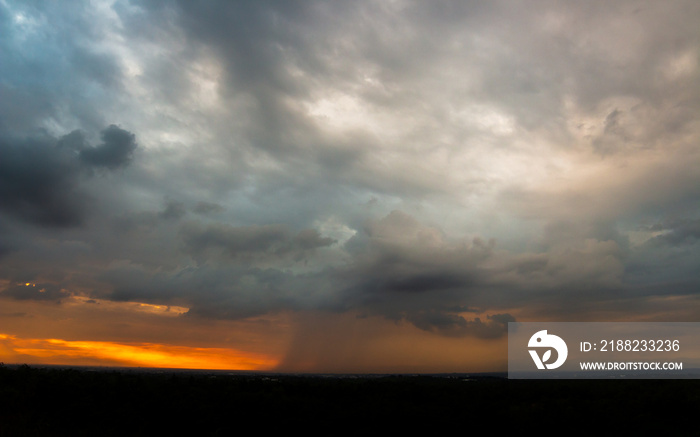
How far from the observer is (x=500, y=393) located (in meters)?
48.6

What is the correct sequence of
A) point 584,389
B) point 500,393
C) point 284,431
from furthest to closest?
point 584,389, point 500,393, point 284,431

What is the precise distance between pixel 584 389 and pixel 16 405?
61730 millimetres

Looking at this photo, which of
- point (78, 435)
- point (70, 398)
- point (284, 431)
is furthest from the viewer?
point (70, 398)

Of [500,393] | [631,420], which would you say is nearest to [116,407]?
[500,393]

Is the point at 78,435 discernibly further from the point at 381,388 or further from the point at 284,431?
the point at 381,388

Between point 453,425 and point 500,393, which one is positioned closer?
point 453,425

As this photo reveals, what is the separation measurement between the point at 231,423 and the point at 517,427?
23.1 metres

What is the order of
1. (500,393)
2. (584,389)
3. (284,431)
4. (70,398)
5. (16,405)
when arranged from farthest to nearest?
1. (584,389)
2. (500,393)
3. (70,398)
4. (16,405)
5. (284,431)

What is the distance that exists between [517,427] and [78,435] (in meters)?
33.6

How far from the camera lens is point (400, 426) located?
110 ft

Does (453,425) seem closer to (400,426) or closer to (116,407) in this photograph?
(400,426)

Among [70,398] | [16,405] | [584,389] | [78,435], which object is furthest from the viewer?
[584,389]

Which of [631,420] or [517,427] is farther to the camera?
[631,420]

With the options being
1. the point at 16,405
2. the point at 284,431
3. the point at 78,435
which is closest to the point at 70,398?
the point at 16,405
